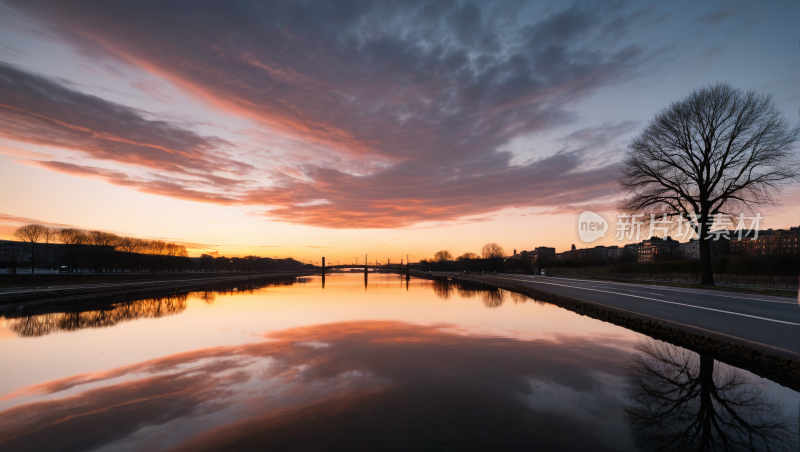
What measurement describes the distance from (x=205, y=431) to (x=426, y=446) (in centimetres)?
571

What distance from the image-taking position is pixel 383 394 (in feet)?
39.2

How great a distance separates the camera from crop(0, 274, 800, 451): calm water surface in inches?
350

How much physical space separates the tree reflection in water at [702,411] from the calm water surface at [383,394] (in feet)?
0.16

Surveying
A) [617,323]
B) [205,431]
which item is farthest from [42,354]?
[617,323]

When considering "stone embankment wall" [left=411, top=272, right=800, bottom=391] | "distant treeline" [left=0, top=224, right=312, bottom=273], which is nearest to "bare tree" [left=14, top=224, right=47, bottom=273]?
"distant treeline" [left=0, top=224, right=312, bottom=273]

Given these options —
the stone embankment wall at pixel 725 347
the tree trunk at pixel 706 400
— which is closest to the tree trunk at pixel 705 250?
the stone embankment wall at pixel 725 347

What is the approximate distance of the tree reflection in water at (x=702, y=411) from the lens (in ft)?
28.6

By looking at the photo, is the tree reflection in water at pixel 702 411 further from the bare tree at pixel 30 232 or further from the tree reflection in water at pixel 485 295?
the bare tree at pixel 30 232

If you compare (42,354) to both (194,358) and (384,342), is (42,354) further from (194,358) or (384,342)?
(384,342)

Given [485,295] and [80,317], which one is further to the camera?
[485,295]

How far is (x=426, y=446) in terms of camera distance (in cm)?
837

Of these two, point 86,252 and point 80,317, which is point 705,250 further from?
point 86,252

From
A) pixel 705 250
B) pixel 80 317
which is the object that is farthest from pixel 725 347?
pixel 80 317

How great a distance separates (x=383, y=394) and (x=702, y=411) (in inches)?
366
